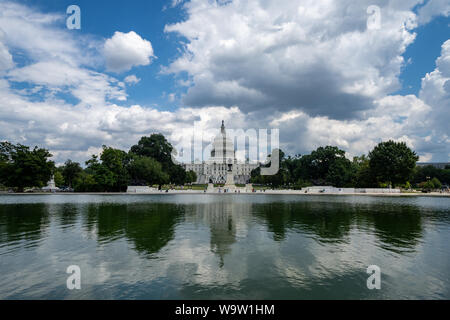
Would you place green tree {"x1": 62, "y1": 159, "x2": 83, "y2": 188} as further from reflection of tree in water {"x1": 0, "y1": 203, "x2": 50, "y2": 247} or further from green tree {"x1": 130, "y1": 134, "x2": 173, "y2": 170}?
reflection of tree in water {"x1": 0, "y1": 203, "x2": 50, "y2": 247}

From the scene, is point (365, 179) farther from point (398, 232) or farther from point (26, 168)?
point (26, 168)

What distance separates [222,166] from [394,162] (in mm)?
102474

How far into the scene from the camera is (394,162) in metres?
59.9

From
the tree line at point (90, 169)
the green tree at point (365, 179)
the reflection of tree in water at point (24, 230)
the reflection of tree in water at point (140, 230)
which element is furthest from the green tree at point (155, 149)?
the reflection of tree in water at point (140, 230)

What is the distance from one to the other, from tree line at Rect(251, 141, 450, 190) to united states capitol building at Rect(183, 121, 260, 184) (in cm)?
2035

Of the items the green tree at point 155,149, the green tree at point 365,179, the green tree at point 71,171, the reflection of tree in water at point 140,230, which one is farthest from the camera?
the green tree at point 71,171

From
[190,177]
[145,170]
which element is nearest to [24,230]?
[145,170]

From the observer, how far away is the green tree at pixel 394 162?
195 ft

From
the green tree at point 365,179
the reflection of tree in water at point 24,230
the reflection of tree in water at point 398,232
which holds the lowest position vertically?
the reflection of tree in water at point 398,232

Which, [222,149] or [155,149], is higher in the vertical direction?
[222,149]

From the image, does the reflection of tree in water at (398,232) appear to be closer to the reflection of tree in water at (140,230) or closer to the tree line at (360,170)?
the reflection of tree in water at (140,230)

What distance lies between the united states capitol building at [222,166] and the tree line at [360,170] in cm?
2035

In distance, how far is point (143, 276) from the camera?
348 inches
